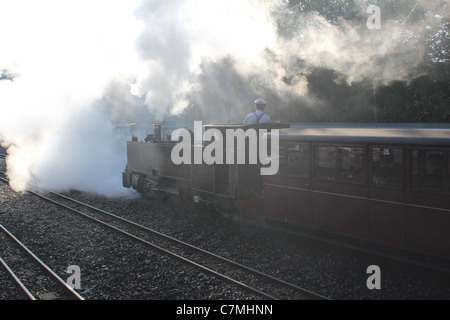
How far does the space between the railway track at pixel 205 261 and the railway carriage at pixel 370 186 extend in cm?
157

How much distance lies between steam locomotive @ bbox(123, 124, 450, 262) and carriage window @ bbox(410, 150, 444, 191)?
0.01 m

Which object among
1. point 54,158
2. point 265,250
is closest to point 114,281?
point 265,250

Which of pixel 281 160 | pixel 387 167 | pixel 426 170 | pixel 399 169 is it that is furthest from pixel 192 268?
pixel 426 170

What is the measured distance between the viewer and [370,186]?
21.8 ft

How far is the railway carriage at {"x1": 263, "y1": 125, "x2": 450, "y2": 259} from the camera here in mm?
5891

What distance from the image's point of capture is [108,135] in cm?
2086

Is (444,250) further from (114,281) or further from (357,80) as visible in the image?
(357,80)

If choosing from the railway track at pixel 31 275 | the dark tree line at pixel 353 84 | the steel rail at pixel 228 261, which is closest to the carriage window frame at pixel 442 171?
the steel rail at pixel 228 261

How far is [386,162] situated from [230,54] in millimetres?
10542

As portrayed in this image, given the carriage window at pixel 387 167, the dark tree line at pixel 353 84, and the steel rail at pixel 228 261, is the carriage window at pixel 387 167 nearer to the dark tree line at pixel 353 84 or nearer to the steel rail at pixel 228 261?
the steel rail at pixel 228 261

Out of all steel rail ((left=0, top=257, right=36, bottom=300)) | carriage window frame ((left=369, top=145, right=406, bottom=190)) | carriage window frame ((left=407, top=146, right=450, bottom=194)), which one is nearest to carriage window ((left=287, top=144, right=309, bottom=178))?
carriage window frame ((left=369, top=145, right=406, bottom=190))

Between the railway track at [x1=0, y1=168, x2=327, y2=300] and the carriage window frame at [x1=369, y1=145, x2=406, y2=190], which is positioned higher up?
the carriage window frame at [x1=369, y1=145, x2=406, y2=190]

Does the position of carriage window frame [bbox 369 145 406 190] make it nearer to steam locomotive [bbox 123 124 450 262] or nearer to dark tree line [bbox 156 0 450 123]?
steam locomotive [bbox 123 124 450 262]

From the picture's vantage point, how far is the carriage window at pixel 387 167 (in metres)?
6.31
